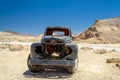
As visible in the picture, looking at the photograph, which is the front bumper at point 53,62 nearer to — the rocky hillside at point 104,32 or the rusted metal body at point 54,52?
the rusted metal body at point 54,52

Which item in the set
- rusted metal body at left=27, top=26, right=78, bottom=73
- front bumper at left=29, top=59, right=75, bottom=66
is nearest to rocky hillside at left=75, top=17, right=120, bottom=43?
rusted metal body at left=27, top=26, right=78, bottom=73

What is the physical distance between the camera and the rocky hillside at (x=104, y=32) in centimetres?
8562

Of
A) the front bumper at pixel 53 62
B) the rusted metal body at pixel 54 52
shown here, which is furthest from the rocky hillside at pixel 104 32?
the front bumper at pixel 53 62

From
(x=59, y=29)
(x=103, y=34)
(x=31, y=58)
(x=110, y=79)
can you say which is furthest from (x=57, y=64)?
(x=103, y=34)

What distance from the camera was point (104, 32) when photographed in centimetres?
9219

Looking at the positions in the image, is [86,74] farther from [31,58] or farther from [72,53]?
[31,58]

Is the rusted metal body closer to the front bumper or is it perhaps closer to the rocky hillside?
the front bumper

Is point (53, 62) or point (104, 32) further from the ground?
point (104, 32)

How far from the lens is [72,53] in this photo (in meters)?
12.5

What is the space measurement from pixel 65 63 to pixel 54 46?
1360 mm

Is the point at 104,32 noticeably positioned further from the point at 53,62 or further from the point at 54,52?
the point at 53,62

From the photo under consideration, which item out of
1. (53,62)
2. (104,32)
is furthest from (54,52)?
(104,32)

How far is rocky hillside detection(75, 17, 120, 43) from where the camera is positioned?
85.6 meters

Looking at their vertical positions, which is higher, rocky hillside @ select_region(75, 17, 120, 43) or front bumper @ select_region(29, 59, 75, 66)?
rocky hillside @ select_region(75, 17, 120, 43)
